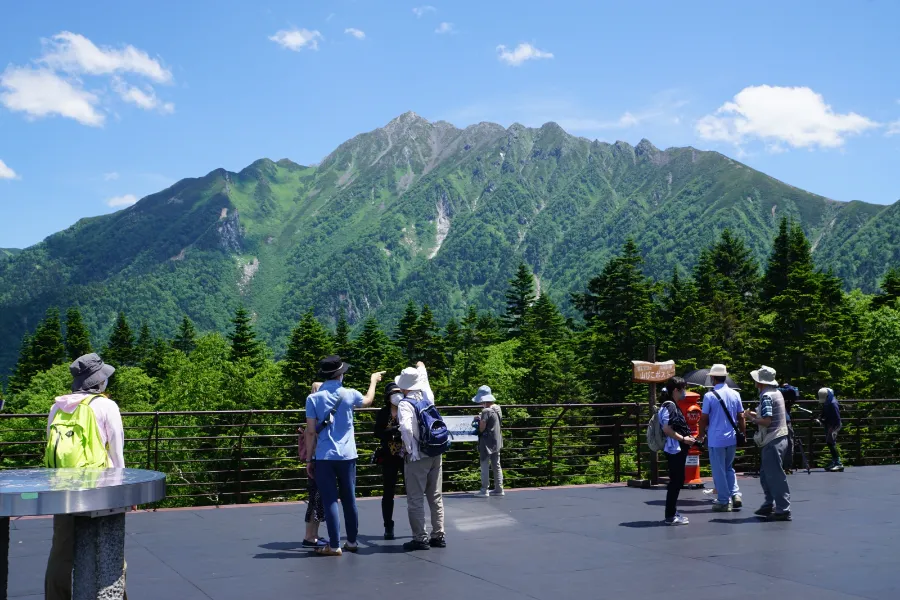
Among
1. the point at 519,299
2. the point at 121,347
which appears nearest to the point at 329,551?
the point at 519,299

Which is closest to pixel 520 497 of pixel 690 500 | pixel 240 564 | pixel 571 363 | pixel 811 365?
pixel 690 500

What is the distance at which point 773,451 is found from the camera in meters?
10.5

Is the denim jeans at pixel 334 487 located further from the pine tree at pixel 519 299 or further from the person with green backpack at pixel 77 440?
the pine tree at pixel 519 299

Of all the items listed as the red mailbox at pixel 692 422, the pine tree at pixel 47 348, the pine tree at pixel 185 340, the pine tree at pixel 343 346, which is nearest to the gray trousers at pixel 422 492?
the red mailbox at pixel 692 422

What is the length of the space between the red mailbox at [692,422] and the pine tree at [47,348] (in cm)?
8789

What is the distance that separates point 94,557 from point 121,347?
107648 mm

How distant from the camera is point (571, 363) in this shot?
240ft

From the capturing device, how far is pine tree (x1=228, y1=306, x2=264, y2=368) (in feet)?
287

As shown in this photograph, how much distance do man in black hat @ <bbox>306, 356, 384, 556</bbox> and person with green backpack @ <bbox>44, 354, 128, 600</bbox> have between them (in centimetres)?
246

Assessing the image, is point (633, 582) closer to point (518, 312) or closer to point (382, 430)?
point (382, 430)

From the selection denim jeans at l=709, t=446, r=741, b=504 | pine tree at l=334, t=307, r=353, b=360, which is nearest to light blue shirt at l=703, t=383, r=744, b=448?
denim jeans at l=709, t=446, r=741, b=504

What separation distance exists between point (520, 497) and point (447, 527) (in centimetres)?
279

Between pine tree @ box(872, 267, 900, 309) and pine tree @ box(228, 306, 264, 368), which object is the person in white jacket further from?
pine tree @ box(228, 306, 264, 368)

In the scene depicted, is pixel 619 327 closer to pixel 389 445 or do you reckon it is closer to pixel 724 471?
pixel 724 471
